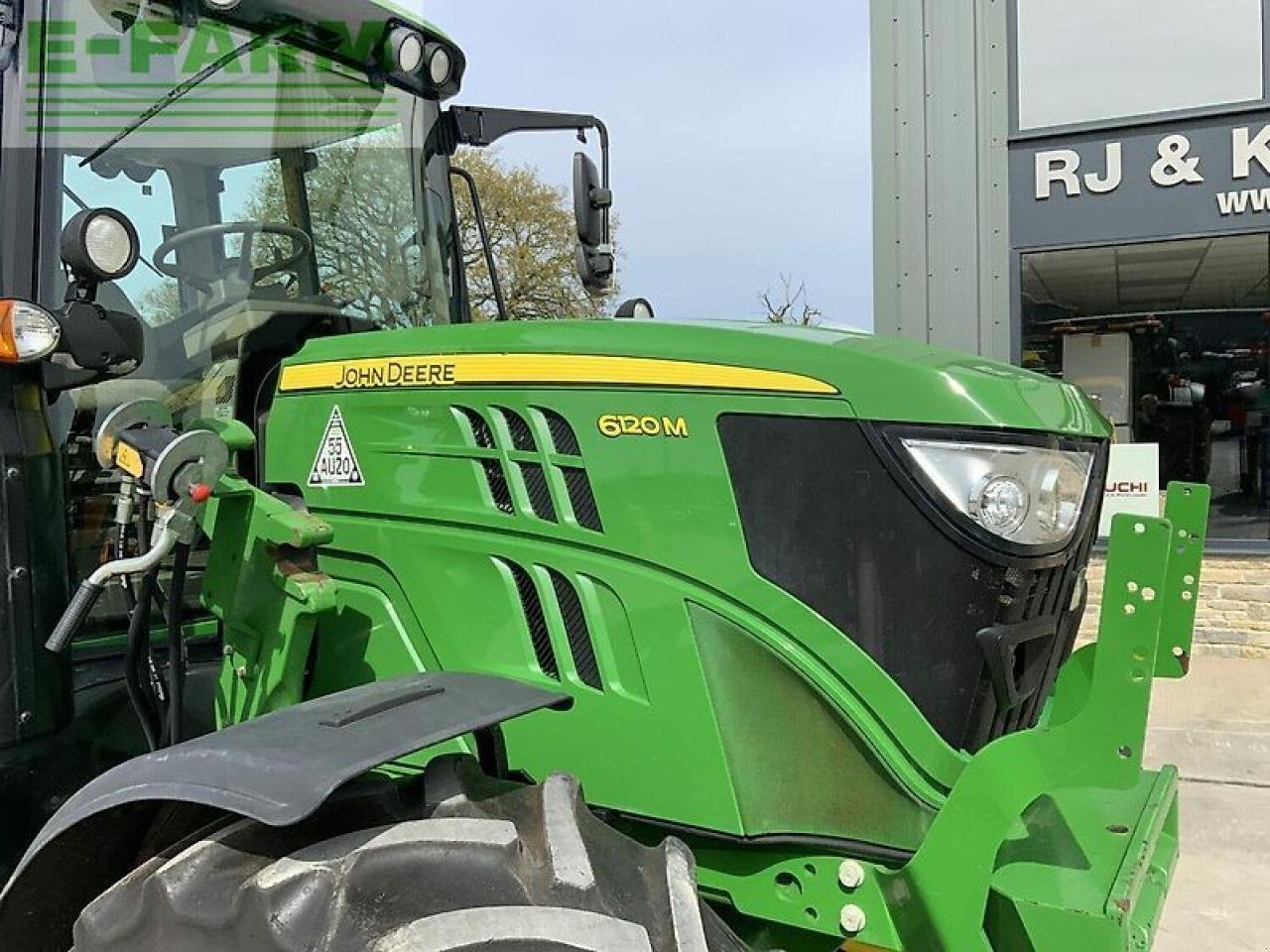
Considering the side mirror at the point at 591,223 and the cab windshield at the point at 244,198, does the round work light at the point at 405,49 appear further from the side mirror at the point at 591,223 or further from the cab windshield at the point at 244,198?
the side mirror at the point at 591,223

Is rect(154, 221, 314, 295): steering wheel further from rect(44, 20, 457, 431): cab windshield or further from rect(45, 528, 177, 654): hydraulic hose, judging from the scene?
rect(45, 528, 177, 654): hydraulic hose

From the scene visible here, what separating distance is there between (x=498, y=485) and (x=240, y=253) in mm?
1019

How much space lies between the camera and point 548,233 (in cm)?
1562

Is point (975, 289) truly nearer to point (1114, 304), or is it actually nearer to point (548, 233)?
point (1114, 304)

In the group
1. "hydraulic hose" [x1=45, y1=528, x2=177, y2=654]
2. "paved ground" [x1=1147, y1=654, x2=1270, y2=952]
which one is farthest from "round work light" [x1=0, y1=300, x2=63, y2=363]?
"paved ground" [x1=1147, y1=654, x2=1270, y2=952]

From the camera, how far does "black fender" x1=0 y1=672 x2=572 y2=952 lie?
5.00 ft

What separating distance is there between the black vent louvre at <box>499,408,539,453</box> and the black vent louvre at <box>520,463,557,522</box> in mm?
32

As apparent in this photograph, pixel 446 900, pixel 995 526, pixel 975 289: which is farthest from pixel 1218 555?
pixel 446 900

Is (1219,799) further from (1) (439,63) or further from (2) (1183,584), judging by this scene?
(1) (439,63)

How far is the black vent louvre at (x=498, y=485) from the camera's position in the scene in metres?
2.08

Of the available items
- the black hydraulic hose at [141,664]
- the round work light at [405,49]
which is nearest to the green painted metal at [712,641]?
the black hydraulic hose at [141,664]

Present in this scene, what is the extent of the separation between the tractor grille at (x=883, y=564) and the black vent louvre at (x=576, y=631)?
33 cm

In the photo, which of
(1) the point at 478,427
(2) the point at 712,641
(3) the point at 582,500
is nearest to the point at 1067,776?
(2) the point at 712,641

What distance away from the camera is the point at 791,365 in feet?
6.34
